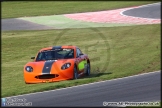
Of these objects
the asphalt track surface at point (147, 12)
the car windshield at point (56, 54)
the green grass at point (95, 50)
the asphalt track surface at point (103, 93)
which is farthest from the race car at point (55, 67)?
the asphalt track surface at point (147, 12)

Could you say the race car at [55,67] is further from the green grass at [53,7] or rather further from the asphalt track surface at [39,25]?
the green grass at [53,7]

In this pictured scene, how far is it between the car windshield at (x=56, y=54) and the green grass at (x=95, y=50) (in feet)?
3.09

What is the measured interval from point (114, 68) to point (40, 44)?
24.4ft

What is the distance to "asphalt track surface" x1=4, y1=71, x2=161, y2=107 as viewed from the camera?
36.2ft

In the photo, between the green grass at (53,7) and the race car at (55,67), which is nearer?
the race car at (55,67)

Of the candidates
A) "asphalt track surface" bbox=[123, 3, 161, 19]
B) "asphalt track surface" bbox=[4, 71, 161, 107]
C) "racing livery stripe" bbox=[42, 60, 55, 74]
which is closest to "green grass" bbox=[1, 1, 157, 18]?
"asphalt track surface" bbox=[123, 3, 161, 19]

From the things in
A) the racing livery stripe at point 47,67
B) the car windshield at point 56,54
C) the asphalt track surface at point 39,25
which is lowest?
the asphalt track surface at point 39,25

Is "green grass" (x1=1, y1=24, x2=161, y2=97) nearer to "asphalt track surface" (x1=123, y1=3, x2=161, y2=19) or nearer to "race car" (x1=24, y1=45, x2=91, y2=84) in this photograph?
"race car" (x1=24, y1=45, x2=91, y2=84)

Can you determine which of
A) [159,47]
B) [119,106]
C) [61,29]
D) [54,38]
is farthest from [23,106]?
[61,29]

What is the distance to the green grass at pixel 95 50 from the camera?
624 inches

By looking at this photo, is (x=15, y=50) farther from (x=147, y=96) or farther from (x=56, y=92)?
(x=147, y=96)

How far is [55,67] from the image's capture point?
51.6 feet

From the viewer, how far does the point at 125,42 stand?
80.4 feet

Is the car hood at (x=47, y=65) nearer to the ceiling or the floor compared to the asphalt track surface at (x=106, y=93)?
nearer to the floor
